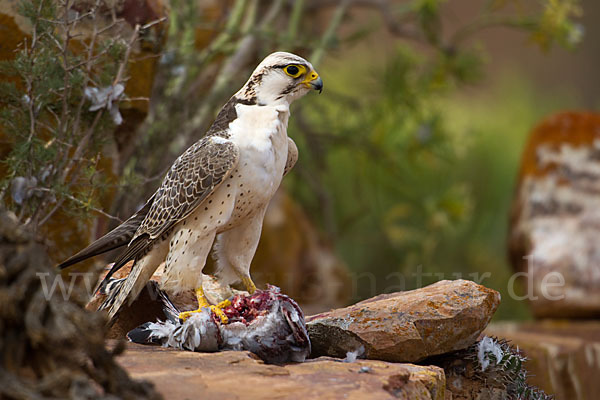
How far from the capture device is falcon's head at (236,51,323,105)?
3168mm

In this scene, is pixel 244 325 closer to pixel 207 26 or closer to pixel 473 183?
pixel 207 26

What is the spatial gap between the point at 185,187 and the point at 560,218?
4.45 m

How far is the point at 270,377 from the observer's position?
2.41 meters

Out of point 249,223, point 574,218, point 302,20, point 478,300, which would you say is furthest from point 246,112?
point 302,20

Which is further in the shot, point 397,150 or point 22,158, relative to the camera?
point 397,150

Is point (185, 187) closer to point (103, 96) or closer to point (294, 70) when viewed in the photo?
point (294, 70)

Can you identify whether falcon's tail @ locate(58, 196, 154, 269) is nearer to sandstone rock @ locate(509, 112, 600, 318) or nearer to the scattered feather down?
the scattered feather down

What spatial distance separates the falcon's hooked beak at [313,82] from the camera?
316 centimetres

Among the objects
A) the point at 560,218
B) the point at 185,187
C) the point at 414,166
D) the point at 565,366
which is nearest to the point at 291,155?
the point at 185,187

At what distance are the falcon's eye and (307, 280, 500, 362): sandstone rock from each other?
1070mm

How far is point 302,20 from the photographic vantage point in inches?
333

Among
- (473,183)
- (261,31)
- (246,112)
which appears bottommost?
(473,183)

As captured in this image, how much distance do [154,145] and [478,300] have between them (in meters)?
2.67

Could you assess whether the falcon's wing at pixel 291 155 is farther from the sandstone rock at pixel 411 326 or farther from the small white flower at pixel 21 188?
the small white flower at pixel 21 188
